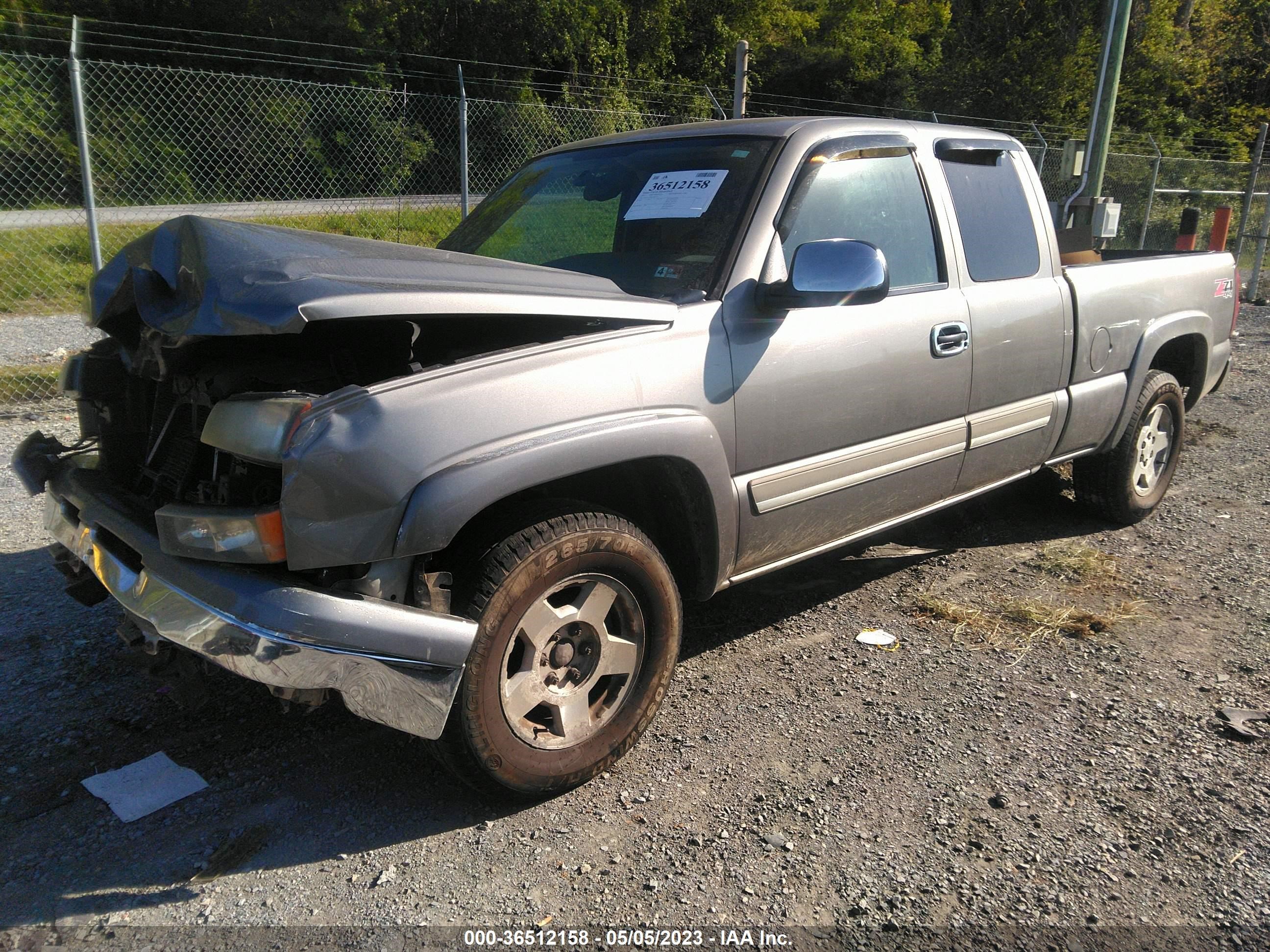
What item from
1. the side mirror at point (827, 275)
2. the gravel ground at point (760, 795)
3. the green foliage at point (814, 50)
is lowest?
the gravel ground at point (760, 795)

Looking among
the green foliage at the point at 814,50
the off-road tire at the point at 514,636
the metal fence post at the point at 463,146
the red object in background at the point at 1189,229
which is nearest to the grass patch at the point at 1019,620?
the off-road tire at the point at 514,636

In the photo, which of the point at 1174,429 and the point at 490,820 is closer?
the point at 490,820

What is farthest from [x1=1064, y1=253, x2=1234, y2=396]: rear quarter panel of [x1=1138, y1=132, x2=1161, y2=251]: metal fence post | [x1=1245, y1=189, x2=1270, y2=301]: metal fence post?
[x1=1245, y1=189, x2=1270, y2=301]: metal fence post

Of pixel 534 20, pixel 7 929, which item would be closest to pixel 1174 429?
pixel 7 929

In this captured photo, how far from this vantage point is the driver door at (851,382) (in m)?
3.11

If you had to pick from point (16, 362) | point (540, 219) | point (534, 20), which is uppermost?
point (534, 20)

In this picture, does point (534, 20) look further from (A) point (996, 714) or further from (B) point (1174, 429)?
(A) point (996, 714)

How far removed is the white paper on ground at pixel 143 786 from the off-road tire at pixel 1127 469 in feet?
13.6

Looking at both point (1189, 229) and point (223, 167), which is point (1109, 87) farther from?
point (223, 167)

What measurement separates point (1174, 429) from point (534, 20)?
23194 mm

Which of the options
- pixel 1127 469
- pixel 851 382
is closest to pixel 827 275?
pixel 851 382

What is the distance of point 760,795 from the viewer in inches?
111

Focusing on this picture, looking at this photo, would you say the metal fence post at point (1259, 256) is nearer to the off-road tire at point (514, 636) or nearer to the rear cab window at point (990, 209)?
the rear cab window at point (990, 209)

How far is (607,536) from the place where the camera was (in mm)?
2684
